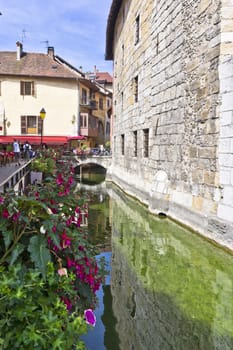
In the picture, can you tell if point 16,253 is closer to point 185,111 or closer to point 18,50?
point 185,111

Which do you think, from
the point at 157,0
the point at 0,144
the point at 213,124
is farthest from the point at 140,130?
the point at 0,144

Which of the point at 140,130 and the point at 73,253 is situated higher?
the point at 140,130

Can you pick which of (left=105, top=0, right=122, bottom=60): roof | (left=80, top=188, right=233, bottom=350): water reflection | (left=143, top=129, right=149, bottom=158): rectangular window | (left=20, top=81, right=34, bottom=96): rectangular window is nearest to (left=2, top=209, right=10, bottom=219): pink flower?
(left=80, top=188, right=233, bottom=350): water reflection

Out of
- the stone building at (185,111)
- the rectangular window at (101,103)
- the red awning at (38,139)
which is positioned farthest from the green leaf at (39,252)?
the rectangular window at (101,103)

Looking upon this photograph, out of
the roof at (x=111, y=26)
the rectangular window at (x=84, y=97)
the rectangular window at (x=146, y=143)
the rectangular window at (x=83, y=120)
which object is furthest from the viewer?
the rectangular window at (x=84, y=97)

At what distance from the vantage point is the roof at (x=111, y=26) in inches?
728

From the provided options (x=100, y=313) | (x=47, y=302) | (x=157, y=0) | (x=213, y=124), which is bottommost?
(x=100, y=313)

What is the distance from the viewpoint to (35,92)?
2945cm

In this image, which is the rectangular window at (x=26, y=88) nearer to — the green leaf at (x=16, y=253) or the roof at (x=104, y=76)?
the roof at (x=104, y=76)

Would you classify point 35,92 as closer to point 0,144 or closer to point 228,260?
point 0,144

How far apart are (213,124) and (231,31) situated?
5.96ft

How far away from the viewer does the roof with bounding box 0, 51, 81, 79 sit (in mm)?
29109

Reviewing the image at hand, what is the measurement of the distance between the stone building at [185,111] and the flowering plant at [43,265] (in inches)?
182

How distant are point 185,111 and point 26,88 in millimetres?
23280
